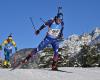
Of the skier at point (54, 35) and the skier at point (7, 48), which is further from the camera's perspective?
the skier at point (7, 48)

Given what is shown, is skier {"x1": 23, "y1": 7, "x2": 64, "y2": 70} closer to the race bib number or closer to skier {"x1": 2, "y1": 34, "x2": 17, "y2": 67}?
the race bib number

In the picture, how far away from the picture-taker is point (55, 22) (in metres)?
18.4

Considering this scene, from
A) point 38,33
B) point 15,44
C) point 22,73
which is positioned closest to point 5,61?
point 15,44

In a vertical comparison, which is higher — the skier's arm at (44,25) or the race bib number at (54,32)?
the skier's arm at (44,25)

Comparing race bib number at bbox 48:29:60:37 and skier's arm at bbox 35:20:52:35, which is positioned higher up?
skier's arm at bbox 35:20:52:35

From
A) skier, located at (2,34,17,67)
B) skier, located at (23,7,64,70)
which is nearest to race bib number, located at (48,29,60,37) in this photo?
skier, located at (23,7,64,70)

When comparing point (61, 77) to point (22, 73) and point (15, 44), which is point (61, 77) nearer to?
point (22, 73)

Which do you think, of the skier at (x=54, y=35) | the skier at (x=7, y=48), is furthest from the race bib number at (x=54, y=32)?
the skier at (x=7, y=48)

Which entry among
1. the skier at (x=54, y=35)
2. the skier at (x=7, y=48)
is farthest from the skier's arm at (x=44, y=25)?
the skier at (x=7, y=48)

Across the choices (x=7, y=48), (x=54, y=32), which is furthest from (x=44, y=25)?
(x=7, y=48)

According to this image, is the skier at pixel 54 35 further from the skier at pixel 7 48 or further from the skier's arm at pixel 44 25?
the skier at pixel 7 48

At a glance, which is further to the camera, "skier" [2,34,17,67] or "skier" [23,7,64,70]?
"skier" [2,34,17,67]

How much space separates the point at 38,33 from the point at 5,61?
6.89m

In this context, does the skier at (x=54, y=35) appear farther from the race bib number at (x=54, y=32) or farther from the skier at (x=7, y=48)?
the skier at (x=7, y=48)
